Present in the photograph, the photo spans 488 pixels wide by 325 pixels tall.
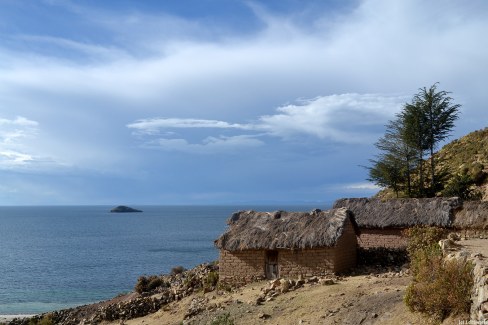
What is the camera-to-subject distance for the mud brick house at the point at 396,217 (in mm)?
23891

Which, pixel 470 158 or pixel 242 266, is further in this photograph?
pixel 470 158

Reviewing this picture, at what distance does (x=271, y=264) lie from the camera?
68.0ft

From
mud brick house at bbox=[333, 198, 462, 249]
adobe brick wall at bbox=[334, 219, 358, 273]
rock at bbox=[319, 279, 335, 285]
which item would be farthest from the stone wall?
mud brick house at bbox=[333, 198, 462, 249]

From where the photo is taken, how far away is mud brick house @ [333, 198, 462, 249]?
941 inches

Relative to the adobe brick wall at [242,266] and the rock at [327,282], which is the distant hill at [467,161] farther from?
the rock at [327,282]

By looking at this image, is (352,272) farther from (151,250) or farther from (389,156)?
(151,250)

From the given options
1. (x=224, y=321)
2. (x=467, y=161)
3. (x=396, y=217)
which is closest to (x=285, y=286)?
(x=224, y=321)

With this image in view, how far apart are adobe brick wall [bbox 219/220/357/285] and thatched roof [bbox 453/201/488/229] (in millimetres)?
5003

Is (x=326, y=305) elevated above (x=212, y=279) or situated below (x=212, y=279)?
above

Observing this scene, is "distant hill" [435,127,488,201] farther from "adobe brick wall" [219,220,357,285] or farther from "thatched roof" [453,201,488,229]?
"adobe brick wall" [219,220,357,285]

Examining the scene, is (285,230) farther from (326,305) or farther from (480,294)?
(480,294)

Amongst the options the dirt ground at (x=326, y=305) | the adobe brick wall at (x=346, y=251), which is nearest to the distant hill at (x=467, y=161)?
the adobe brick wall at (x=346, y=251)

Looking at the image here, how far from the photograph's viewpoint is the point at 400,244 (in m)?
24.6

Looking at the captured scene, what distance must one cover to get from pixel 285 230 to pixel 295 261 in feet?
4.65
